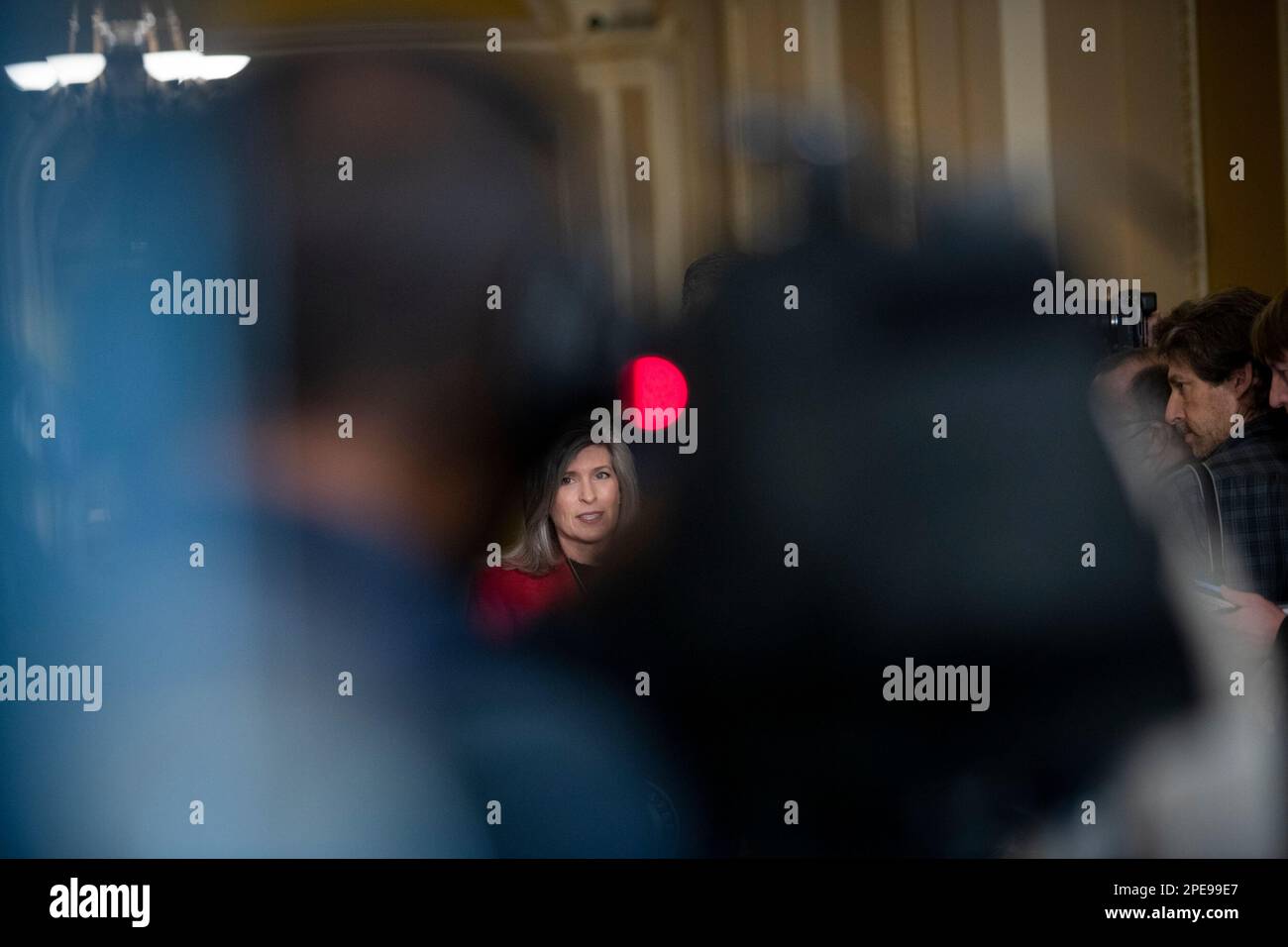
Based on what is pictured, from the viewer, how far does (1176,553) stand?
5.65 feet

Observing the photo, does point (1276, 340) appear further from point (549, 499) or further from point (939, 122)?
point (549, 499)

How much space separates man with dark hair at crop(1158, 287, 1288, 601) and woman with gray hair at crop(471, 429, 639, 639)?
2.97 feet

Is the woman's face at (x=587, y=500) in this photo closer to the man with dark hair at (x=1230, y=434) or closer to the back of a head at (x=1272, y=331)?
the man with dark hair at (x=1230, y=434)

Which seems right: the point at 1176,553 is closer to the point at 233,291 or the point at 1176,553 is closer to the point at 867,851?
the point at 867,851

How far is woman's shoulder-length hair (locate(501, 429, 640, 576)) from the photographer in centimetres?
175

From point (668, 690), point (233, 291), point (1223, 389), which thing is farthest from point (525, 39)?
point (1223, 389)

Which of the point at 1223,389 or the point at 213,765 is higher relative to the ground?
the point at 1223,389

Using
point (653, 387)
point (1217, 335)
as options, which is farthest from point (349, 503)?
point (1217, 335)

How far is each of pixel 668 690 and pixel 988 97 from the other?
1.10m

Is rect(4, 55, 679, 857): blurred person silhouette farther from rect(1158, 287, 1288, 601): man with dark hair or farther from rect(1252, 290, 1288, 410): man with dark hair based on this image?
rect(1252, 290, 1288, 410): man with dark hair

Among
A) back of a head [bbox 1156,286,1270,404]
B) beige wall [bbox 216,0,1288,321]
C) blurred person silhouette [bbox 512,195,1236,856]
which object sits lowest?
blurred person silhouette [bbox 512,195,1236,856]

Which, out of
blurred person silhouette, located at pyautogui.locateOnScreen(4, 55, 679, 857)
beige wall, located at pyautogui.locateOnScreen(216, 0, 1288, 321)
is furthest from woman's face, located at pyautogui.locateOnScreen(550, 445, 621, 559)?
beige wall, located at pyautogui.locateOnScreen(216, 0, 1288, 321)
